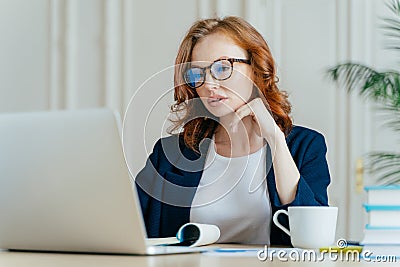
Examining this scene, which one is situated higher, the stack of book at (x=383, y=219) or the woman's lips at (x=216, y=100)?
the woman's lips at (x=216, y=100)

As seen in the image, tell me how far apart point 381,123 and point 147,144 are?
201cm

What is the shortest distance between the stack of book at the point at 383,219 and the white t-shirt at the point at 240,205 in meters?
0.76

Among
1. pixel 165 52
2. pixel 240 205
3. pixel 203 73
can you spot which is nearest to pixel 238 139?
pixel 240 205

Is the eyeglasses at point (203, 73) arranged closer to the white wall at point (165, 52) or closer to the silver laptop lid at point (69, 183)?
the silver laptop lid at point (69, 183)

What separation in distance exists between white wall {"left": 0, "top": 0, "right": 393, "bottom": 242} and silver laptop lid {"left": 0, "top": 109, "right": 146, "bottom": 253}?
2.26 metres

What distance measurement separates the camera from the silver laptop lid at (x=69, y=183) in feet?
3.83

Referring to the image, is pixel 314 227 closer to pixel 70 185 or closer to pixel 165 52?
pixel 70 185

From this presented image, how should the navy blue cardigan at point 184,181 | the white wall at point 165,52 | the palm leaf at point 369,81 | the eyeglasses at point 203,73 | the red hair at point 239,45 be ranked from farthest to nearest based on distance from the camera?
1. the white wall at point 165,52
2. the palm leaf at point 369,81
3. the red hair at point 239,45
4. the navy blue cardigan at point 184,181
5. the eyeglasses at point 203,73

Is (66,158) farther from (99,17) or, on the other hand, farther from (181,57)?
(99,17)

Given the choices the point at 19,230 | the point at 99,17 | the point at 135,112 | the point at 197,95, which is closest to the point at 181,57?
the point at 197,95

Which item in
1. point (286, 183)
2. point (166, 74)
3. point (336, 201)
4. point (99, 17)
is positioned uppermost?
point (99, 17)

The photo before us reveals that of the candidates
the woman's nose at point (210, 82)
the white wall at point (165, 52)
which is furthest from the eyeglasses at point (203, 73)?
the white wall at point (165, 52)

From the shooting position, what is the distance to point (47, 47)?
3912 mm

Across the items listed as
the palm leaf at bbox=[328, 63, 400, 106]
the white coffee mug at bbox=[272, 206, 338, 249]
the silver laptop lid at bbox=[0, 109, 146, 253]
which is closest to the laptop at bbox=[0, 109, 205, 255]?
the silver laptop lid at bbox=[0, 109, 146, 253]
